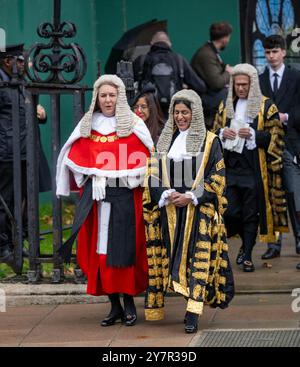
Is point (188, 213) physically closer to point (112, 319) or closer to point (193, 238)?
point (193, 238)

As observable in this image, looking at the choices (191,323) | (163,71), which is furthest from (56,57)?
(163,71)

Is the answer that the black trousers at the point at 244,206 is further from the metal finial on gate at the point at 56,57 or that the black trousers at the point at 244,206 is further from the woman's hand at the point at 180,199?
the woman's hand at the point at 180,199

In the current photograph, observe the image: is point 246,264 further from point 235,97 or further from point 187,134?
point 187,134

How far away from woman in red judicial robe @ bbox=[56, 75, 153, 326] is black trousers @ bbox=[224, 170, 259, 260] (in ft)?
6.18

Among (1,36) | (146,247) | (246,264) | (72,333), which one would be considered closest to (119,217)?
(146,247)

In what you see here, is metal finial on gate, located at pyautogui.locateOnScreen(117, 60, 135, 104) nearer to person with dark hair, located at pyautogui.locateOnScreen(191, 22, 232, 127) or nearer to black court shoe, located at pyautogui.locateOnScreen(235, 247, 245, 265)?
black court shoe, located at pyautogui.locateOnScreen(235, 247, 245, 265)

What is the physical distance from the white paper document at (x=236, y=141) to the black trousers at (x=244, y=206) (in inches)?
9.4

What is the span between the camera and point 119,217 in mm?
9406

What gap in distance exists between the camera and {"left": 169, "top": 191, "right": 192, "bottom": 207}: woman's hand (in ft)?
29.9

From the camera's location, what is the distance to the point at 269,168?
37.1 feet

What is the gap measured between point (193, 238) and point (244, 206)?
2139 mm

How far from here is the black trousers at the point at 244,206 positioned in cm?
1121

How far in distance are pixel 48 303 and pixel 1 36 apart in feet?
11.3

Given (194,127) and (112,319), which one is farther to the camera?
(112,319)
